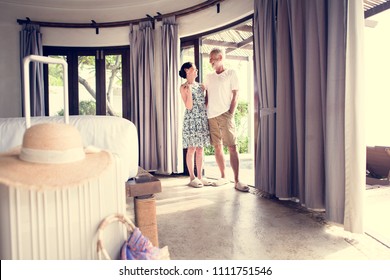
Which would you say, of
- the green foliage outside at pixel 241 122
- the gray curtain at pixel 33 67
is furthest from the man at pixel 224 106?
the green foliage outside at pixel 241 122

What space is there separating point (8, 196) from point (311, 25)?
1.99 m

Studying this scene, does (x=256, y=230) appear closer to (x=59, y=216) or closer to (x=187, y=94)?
(x=59, y=216)

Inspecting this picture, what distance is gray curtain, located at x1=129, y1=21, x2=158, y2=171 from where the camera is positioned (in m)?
3.90

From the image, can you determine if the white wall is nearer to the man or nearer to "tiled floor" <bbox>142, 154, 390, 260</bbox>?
the man

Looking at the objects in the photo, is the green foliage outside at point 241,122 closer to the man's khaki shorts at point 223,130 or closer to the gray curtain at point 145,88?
the gray curtain at point 145,88

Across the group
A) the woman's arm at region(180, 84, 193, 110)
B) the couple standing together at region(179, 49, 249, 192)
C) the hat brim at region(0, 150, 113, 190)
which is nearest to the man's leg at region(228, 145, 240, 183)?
the couple standing together at region(179, 49, 249, 192)

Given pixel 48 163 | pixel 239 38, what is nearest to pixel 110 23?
pixel 239 38

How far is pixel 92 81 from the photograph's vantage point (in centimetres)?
428

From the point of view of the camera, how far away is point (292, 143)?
2295 millimetres

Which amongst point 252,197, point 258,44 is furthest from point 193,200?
point 258,44

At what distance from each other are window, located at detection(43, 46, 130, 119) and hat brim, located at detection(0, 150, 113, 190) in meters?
3.51

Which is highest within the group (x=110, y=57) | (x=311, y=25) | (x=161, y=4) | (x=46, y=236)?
(x=161, y=4)

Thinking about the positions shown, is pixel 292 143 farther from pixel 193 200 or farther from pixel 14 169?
pixel 14 169

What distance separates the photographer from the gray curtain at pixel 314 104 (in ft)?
5.35
